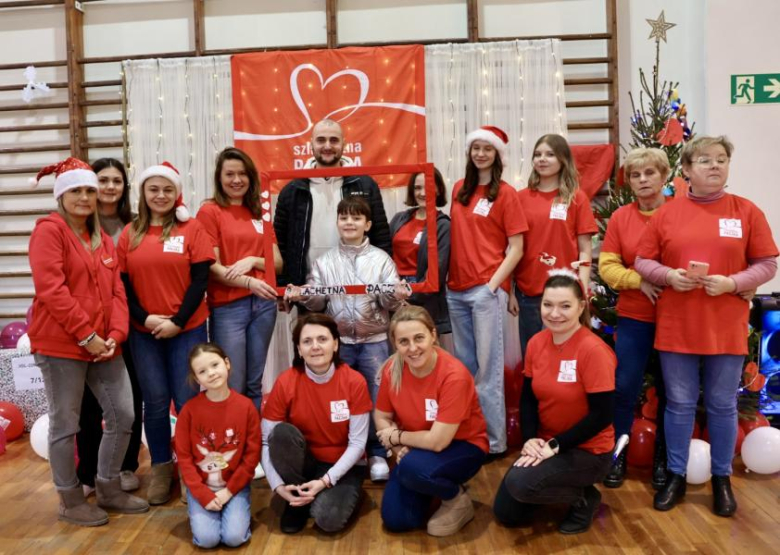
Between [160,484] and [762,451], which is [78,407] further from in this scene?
[762,451]

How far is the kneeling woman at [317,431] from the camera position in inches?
107

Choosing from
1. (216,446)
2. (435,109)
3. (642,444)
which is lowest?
(642,444)

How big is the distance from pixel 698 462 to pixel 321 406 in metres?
1.80

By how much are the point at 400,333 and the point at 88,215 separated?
145cm

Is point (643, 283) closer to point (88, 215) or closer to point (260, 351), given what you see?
point (260, 351)

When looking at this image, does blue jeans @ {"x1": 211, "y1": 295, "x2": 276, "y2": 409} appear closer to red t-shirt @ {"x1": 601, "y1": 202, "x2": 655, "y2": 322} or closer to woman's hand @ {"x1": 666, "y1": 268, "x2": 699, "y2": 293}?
red t-shirt @ {"x1": 601, "y1": 202, "x2": 655, "y2": 322}

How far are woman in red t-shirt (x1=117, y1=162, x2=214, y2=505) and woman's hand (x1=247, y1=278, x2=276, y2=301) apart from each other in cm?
21

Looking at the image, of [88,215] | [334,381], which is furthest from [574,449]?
[88,215]

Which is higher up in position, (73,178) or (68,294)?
(73,178)

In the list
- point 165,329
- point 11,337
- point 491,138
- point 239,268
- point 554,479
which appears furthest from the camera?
point 11,337

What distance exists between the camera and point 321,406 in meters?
2.83

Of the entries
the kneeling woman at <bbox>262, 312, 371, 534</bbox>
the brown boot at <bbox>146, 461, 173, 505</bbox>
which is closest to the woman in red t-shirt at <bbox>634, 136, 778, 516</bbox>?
the kneeling woman at <bbox>262, 312, 371, 534</bbox>

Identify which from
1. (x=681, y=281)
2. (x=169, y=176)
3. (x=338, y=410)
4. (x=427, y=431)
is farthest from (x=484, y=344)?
(x=169, y=176)

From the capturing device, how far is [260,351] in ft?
10.6
